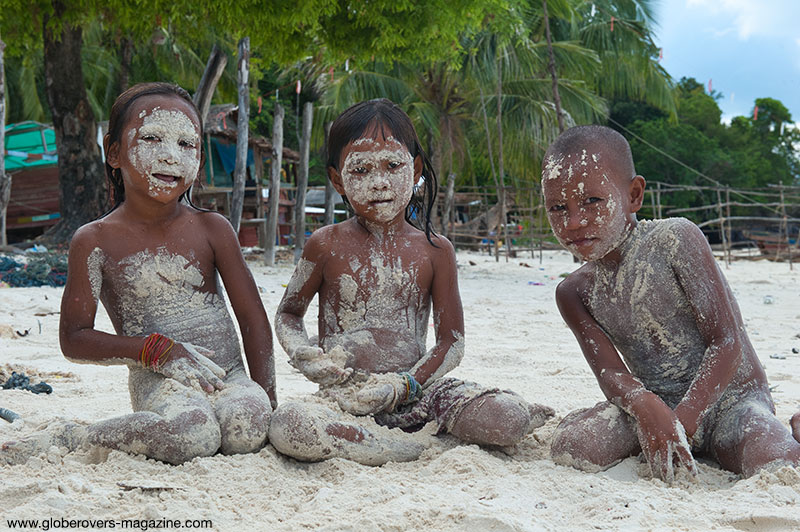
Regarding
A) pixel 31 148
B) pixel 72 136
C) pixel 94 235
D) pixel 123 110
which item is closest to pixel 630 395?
pixel 94 235

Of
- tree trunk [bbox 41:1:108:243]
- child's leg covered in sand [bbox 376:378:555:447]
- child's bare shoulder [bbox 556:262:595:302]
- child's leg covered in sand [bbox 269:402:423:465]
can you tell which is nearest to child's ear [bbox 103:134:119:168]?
child's leg covered in sand [bbox 269:402:423:465]

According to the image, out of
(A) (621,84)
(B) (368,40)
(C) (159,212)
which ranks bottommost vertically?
(C) (159,212)

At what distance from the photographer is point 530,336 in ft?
17.8

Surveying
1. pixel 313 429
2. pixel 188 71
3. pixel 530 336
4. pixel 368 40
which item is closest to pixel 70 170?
pixel 368 40

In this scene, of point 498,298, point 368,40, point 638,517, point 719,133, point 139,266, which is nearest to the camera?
point 638,517

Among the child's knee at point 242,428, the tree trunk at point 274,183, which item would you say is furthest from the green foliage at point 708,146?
the child's knee at point 242,428

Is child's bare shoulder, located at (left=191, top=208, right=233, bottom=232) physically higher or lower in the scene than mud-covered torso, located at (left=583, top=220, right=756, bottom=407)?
higher

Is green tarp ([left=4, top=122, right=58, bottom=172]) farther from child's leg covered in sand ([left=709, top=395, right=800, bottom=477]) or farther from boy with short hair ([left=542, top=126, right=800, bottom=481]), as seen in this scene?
child's leg covered in sand ([left=709, top=395, right=800, bottom=477])

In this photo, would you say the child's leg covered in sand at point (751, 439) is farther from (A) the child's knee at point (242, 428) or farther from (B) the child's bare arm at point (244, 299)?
(B) the child's bare arm at point (244, 299)

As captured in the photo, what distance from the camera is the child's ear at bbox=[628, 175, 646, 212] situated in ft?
8.38

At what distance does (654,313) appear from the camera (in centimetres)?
254

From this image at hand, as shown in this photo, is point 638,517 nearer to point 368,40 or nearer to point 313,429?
point 313,429

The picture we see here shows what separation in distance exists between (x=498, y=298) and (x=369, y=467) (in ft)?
18.6

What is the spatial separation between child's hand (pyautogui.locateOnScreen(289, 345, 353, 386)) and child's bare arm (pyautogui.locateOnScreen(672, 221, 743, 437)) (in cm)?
115
